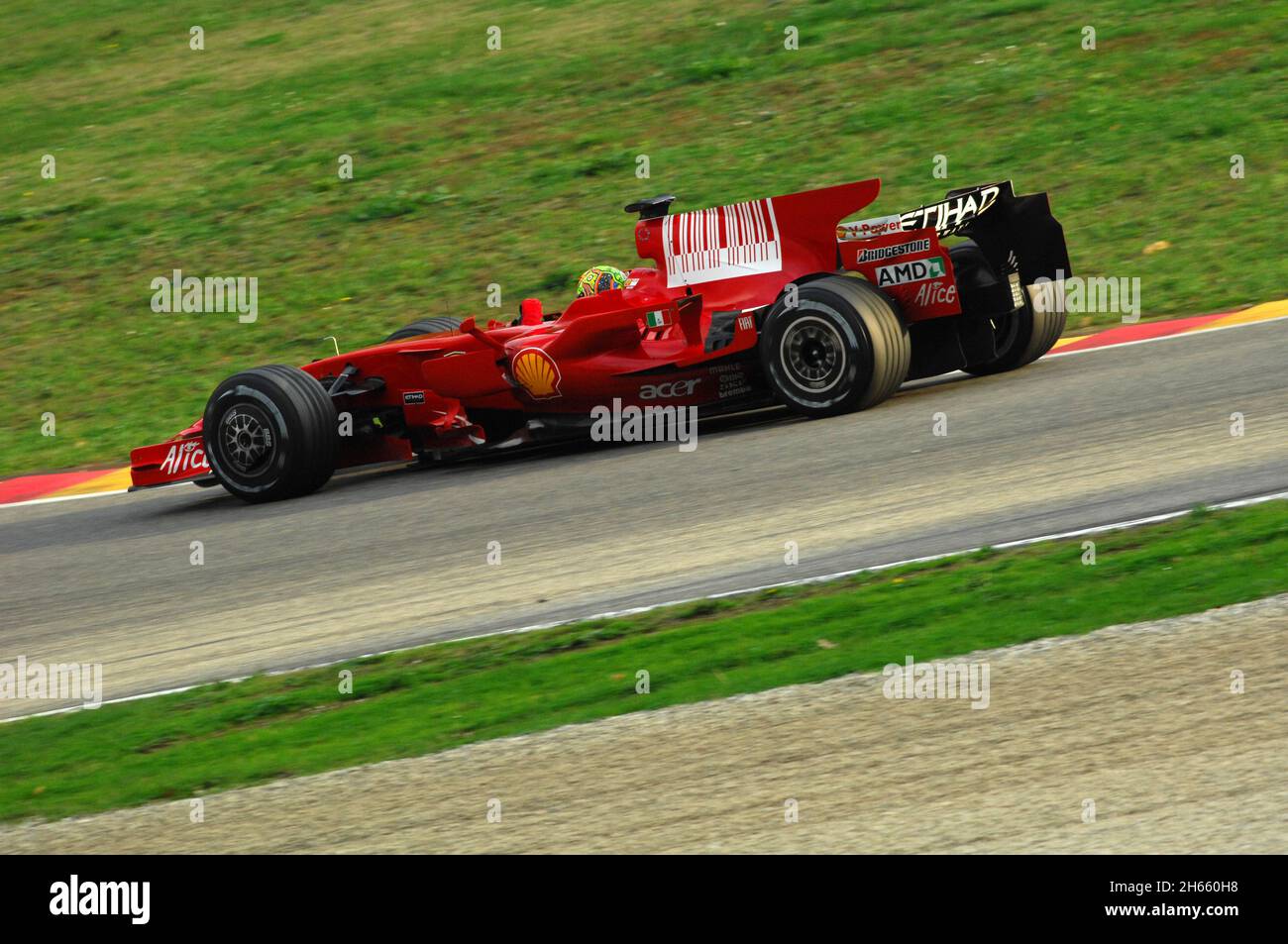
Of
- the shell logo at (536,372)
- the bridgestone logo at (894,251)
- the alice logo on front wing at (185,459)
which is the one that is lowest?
the alice logo on front wing at (185,459)

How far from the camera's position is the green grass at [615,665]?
5.92 m

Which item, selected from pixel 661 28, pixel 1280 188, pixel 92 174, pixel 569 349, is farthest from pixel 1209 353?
pixel 92 174

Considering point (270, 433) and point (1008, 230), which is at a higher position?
point (1008, 230)

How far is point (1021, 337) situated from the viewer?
35.9 feet

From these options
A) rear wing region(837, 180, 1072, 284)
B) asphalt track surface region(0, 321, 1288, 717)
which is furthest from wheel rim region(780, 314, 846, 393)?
rear wing region(837, 180, 1072, 284)

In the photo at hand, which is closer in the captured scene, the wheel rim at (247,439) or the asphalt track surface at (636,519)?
the asphalt track surface at (636,519)

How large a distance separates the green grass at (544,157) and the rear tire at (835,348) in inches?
147

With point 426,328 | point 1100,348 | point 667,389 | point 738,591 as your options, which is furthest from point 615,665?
point 1100,348

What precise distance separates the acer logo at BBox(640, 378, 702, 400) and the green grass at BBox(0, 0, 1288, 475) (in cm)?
441

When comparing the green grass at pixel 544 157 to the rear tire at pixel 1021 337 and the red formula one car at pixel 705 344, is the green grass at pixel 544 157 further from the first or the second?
the red formula one car at pixel 705 344

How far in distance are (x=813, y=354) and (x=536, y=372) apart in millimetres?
1695

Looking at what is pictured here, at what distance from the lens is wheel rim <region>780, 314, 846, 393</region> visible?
9766 millimetres

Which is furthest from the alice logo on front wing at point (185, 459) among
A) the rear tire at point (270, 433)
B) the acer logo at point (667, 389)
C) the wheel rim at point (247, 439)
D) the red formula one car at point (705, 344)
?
the acer logo at point (667, 389)

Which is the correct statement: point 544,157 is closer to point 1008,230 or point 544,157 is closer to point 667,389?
point 667,389
